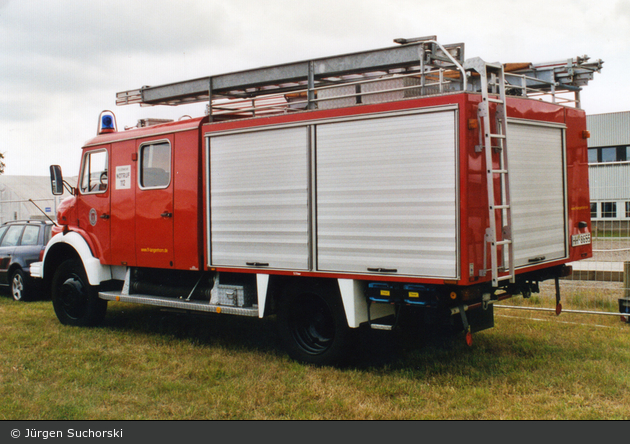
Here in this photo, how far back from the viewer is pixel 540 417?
4988 mm

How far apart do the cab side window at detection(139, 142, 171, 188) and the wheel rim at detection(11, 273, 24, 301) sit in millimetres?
5158

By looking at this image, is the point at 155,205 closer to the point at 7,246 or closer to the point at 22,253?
the point at 22,253

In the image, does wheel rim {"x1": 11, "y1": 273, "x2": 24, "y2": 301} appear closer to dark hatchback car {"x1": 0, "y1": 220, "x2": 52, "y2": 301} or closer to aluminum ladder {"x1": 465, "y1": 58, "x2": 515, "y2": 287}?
dark hatchback car {"x1": 0, "y1": 220, "x2": 52, "y2": 301}

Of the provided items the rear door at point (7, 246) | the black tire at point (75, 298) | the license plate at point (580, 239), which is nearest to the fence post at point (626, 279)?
the license plate at point (580, 239)

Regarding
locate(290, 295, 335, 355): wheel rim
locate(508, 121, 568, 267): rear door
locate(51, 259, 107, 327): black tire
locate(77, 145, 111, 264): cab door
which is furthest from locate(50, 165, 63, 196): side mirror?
locate(508, 121, 568, 267): rear door

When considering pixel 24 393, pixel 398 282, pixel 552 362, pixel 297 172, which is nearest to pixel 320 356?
pixel 398 282

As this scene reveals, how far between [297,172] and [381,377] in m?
2.34

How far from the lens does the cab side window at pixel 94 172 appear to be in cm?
888

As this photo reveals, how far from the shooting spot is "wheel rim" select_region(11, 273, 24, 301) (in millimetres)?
11773

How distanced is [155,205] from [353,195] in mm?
3107

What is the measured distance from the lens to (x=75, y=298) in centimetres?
908

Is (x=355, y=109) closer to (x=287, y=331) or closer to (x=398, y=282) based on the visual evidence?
(x=398, y=282)

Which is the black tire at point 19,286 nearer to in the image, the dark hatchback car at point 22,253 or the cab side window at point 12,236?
the dark hatchback car at point 22,253

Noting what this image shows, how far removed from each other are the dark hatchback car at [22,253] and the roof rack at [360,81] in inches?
191
